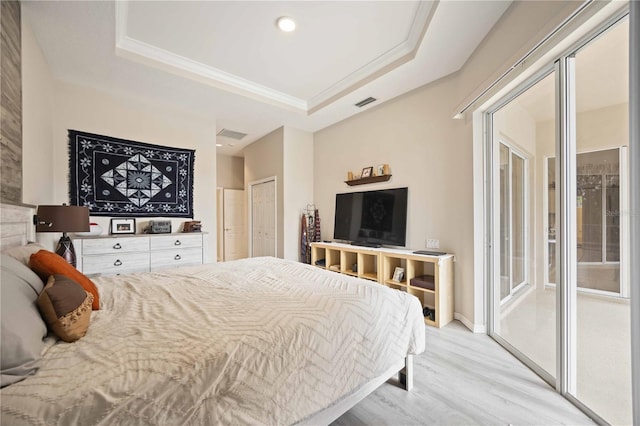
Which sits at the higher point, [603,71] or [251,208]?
[603,71]

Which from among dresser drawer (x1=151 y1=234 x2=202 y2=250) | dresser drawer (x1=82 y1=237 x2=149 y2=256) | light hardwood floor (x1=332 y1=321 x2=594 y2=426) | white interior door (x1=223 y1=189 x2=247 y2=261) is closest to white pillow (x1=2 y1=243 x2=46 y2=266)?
dresser drawer (x1=82 y1=237 x2=149 y2=256)

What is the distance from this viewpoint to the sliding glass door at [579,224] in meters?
1.43

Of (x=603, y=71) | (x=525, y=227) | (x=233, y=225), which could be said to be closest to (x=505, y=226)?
(x=525, y=227)

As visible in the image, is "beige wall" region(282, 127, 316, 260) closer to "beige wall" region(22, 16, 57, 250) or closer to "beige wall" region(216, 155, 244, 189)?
"beige wall" region(216, 155, 244, 189)

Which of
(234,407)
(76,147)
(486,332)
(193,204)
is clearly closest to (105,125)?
(76,147)

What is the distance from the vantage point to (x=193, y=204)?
3.86 m

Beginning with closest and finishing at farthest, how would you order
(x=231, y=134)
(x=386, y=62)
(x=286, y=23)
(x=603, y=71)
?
(x=603, y=71) → (x=286, y=23) → (x=386, y=62) → (x=231, y=134)

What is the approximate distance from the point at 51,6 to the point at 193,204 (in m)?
2.39

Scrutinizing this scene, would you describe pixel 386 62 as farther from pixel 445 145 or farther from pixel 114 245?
pixel 114 245

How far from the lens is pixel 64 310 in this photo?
104 centimetres

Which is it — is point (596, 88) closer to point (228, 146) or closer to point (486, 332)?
point (486, 332)

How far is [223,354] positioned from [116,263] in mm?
2772

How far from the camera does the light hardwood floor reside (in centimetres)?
153

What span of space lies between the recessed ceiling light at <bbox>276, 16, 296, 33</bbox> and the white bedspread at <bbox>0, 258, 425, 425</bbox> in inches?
89.1
